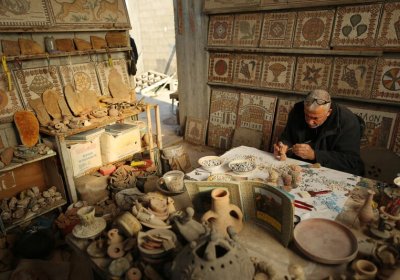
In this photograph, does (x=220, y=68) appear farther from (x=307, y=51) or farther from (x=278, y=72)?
(x=307, y=51)

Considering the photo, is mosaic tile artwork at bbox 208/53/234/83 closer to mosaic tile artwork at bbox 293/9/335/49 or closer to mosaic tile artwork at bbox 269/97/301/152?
mosaic tile artwork at bbox 269/97/301/152

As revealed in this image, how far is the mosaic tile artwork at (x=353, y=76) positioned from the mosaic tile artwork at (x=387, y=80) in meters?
0.07

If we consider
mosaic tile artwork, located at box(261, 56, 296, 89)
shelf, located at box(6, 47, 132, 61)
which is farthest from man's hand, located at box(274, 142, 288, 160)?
shelf, located at box(6, 47, 132, 61)

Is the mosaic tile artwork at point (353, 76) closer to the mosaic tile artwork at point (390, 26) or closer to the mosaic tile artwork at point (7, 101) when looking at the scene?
the mosaic tile artwork at point (390, 26)

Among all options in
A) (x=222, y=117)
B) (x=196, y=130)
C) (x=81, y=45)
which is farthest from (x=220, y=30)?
(x=81, y=45)

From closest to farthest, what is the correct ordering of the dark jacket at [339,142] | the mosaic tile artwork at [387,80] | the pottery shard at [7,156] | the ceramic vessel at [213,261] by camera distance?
the ceramic vessel at [213,261] < the dark jacket at [339,142] < the pottery shard at [7,156] < the mosaic tile artwork at [387,80]

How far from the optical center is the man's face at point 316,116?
2.59 m

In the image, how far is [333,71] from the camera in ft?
12.2

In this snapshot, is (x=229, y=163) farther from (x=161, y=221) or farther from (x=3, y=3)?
(x=3, y=3)

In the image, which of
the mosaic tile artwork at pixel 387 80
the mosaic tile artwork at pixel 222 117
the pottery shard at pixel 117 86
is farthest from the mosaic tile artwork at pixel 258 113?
the pottery shard at pixel 117 86

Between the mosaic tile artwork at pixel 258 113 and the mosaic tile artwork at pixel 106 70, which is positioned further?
the mosaic tile artwork at pixel 258 113

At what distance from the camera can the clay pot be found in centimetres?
163

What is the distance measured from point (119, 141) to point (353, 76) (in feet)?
10.2

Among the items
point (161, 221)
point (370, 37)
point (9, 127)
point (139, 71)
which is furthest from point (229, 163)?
point (139, 71)
